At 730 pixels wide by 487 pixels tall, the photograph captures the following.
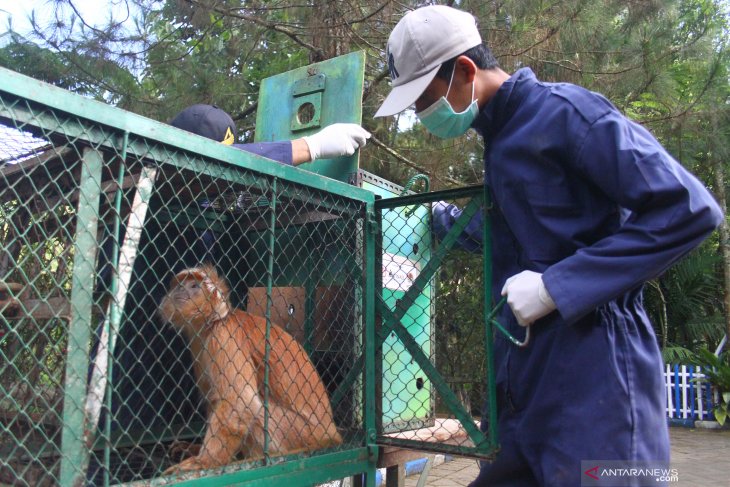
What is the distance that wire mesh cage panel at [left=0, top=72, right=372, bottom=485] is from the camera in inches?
68.2

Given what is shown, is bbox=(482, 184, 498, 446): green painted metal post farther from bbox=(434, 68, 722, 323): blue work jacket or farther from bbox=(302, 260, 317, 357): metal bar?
bbox=(302, 260, 317, 357): metal bar

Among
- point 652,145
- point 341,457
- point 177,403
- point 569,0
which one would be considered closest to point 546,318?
point 652,145

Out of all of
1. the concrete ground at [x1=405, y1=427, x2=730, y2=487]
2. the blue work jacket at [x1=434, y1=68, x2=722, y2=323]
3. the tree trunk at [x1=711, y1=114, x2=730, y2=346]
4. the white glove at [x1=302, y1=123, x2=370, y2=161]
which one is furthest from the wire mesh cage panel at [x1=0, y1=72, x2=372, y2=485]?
the tree trunk at [x1=711, y1=114, x2=730, y2=346]

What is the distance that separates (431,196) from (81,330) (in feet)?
4.59

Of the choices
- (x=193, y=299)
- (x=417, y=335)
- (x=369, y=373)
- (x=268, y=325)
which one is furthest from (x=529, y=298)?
(x=193, y=299)

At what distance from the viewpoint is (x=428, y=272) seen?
2555 millimetres

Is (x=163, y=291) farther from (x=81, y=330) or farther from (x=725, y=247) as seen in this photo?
(x=725, y=247)

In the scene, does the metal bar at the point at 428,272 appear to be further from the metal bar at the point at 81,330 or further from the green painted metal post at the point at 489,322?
the metal bar at the point at 81,330

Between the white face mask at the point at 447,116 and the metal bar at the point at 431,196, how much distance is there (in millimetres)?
324

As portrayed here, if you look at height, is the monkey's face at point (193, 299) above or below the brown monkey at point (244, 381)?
above

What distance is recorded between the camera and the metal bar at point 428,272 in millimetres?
2465

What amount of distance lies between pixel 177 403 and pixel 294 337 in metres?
0.66

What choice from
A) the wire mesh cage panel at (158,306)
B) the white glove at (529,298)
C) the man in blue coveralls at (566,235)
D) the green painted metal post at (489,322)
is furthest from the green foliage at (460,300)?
the white glove at (529,298)

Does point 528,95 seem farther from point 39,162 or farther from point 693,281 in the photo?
point 693,281
